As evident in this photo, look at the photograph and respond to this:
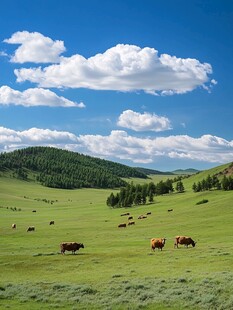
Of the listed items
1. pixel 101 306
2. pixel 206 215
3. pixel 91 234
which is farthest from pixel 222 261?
pixel 206 215

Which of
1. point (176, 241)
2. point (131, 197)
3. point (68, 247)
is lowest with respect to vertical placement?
point (68, 247)

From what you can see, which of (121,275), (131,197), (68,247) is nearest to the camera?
(121,275)

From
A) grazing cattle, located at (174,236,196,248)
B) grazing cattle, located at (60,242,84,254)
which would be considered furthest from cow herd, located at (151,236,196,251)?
grazing cattle, located at (60,242,84,254)

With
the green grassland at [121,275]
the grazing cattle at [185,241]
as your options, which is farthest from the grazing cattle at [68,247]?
the grazing cattle at [185,241]

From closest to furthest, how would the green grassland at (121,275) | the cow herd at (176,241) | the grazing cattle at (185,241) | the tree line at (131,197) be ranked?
the green grassland at (121,275) < the cow herd at (176,241) < the grazing cattle at (185,241) < the tree line at (131,197)

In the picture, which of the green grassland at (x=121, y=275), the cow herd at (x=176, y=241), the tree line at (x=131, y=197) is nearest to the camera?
the green grassland at (x=121, y=275)

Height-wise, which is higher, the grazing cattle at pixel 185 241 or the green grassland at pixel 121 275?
the grazing cattle at pixel 185 241

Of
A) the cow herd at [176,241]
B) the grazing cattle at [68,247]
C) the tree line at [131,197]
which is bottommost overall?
the grazing cattle at [68,247]

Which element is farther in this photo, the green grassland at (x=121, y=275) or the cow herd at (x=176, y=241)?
the cow herd at (x=176, y=241)

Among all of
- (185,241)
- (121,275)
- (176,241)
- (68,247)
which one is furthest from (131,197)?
(121,275)

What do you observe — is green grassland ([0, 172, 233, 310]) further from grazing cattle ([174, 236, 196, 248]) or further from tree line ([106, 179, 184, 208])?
tree line ([106, 179, 184, 208])

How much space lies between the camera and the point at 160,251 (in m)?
40.9

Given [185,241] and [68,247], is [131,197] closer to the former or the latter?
[185,241]

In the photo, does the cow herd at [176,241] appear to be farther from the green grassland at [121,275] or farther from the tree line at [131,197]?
the tree line at [131,197]
